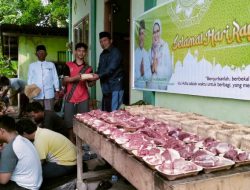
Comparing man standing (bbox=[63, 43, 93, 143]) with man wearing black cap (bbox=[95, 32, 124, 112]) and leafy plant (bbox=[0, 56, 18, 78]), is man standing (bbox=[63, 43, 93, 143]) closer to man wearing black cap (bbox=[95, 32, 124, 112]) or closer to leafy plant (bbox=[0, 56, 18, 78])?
man wearing black cap (bbox=[95, 32, 124, 112])

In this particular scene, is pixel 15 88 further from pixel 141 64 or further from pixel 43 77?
pixel 141 64

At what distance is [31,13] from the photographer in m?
24.2

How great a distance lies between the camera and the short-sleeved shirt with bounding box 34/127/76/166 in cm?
423

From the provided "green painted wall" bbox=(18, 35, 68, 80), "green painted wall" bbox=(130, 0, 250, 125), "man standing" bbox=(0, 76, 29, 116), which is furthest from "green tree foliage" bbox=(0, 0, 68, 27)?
"green painted wall" bbox=(130, 0, 250, 125)

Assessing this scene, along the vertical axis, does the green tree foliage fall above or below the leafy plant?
above

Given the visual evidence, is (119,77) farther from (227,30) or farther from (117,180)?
(227,30)

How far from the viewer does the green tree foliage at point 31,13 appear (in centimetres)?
2364

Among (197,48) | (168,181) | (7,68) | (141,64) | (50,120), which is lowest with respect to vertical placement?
(50,120)

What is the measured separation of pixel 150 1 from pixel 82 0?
5.38 meters

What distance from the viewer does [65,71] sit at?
5758 mm

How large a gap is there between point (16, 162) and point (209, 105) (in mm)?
2314

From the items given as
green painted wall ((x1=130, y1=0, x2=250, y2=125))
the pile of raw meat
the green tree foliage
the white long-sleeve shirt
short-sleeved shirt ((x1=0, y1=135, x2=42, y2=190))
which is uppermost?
the green tree foliage

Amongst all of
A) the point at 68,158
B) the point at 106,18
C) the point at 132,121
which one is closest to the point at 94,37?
the point at 106,18

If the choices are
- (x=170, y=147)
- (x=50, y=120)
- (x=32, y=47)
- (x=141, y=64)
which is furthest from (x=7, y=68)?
(x=170, y=147)
